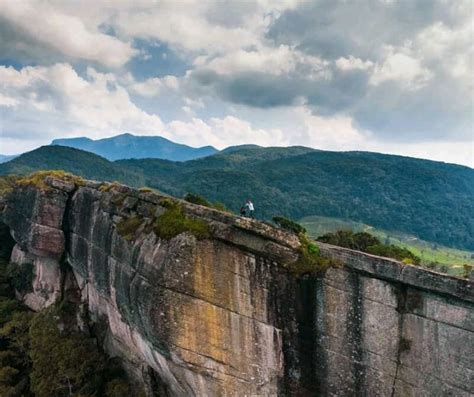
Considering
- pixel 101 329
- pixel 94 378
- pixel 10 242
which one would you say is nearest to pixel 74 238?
pixel 101 329

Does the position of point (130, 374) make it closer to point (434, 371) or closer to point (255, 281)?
point (255, 281)

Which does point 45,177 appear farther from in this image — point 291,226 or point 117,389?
point 291,226

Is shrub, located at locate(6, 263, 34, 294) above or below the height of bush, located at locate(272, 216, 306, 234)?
below

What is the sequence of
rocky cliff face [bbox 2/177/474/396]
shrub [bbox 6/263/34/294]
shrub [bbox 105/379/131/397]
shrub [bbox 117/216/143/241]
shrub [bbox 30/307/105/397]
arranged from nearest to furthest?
rocky cliff face [bbox 2/177/474/396] → shrub [bbox 117/216/143/241] → shrub [bbox 105/379/131/397] → shrub [bbox 30/307/105/397] → shrub [bbox 6/263/34/294]

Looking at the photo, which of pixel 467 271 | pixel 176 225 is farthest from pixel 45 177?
pixel 467 271

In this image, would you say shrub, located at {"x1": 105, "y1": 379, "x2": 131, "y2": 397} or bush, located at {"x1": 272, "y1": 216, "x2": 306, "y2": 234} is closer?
bush, located at {"x1": 272, "y1": 216, "x2": 306, "y2": 234}

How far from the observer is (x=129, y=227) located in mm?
25266

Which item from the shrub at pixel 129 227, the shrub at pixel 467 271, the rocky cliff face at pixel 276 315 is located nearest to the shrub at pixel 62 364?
the rocky cliff face at pixel 276 315

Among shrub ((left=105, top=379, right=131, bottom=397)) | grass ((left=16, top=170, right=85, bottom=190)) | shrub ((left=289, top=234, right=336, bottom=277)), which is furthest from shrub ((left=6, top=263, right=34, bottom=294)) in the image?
shrub ((left=289, top=234, right=336, bottom=277))

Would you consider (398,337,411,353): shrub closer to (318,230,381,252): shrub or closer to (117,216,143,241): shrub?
(117,216,143,241): shrub

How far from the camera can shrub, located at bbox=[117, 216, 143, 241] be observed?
24578mm

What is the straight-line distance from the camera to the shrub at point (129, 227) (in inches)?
968

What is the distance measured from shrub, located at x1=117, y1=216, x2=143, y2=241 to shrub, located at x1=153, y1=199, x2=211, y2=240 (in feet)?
8.13

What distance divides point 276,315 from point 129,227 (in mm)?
11110
